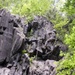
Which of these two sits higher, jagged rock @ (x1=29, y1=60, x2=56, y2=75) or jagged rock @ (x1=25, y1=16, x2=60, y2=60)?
jagged rock @ (x1=25, y1=16, x2=60, y2=60)

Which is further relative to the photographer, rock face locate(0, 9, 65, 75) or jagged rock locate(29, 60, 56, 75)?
rock face locate(0, 9, 65, 75)

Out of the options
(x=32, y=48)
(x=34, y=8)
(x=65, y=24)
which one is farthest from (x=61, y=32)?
(x=32, y=48)

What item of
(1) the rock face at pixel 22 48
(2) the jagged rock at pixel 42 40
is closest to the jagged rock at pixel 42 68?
(1) the rock face at pixel 22 48

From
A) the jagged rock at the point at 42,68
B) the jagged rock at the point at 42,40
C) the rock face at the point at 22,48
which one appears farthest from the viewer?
the jagged rock at the point at 42,40

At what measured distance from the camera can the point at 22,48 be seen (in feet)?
99.0

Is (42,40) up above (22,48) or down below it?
below

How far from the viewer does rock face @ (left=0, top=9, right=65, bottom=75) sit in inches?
1096

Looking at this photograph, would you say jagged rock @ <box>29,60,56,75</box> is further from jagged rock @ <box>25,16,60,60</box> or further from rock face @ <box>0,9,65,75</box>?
jagged rock @ <box>25,16,60,60</box>

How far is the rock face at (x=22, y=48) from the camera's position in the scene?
27828 millimetres

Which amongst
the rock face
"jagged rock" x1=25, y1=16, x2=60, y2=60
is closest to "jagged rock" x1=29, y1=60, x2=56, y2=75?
the rock face

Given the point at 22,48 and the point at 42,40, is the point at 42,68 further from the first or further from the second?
the point at 42,40

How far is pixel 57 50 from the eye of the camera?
35719 millimetres

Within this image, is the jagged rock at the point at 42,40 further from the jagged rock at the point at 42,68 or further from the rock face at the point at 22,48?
the jagged rock at the point at 42,68

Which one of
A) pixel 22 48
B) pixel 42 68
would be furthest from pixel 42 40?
pixel 42 68
